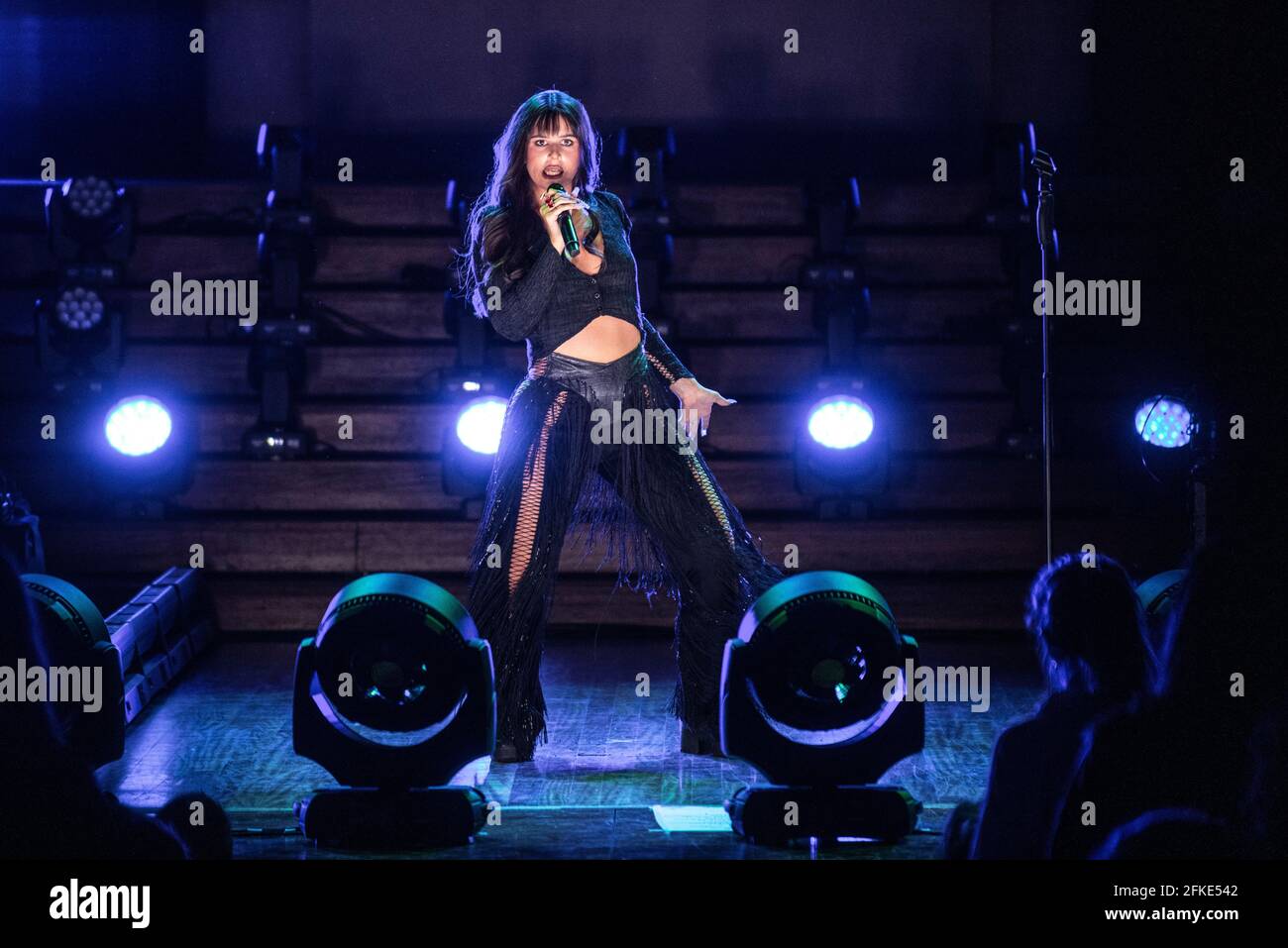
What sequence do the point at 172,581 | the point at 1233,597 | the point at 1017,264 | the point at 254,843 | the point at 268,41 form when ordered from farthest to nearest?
the point at 268,41 → the point at 1017,264 → the point at 172,581 → the point at 254,843 → the point at 1233,597

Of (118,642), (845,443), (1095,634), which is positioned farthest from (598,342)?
(845,443)

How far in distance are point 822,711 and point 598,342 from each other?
47.5 inches

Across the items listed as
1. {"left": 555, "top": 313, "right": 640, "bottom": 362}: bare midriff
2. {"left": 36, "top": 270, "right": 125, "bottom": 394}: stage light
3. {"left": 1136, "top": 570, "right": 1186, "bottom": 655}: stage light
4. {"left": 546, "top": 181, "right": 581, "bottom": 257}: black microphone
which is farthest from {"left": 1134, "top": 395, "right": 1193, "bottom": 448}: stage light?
{"left": 36, "top": 270, "right": 125, "bottom": 394}: stage light

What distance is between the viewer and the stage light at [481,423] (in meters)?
6.05

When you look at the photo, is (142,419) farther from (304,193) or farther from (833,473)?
(833,473)

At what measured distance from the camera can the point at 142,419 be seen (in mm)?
6090

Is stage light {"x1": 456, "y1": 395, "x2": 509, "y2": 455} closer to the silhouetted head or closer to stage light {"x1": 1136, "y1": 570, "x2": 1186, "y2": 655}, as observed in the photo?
stage light {"x1": 1136, "y1": 570, "x2": 1186, "y2": 655}

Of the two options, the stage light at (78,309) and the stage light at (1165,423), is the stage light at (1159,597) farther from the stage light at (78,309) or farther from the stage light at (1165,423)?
the stage light at (78,309)

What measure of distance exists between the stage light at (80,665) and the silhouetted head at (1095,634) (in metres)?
2.09

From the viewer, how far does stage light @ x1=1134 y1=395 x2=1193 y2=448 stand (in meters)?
5.74

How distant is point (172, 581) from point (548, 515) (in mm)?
2367

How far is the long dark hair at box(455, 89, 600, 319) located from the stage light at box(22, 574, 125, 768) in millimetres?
1266

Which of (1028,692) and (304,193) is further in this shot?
(304,193)
